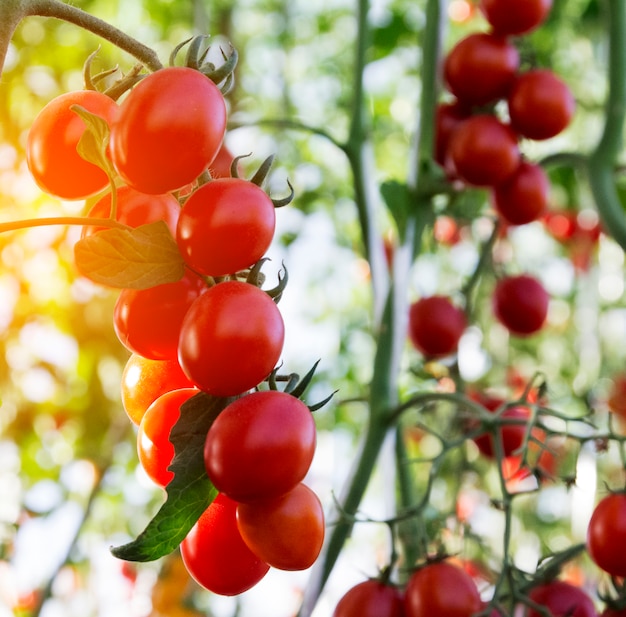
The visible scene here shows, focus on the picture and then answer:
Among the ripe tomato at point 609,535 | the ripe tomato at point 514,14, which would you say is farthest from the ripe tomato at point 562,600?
the ripe tomato at point 514,14

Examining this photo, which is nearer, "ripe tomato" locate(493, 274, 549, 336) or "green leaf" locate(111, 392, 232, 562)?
"green leaf" locate(111, 392, 232, 562)

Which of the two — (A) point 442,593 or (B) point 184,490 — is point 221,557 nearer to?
(B) point 184,490

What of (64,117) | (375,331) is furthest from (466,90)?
(64,117)

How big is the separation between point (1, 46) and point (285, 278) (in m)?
0.18

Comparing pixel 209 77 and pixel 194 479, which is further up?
pixel 209 77

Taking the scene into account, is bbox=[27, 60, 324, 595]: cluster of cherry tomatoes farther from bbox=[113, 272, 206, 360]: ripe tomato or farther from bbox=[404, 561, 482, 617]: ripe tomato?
bbox=[404, 561, 482, 617]: ripe tomato

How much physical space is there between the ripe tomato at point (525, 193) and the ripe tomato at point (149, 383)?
2.36 ft

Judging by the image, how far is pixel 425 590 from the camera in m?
0.76

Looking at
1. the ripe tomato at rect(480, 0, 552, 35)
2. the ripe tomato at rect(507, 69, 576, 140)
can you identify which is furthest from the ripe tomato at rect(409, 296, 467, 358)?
the ripe tomato at rect(480, 0, 552, 35)

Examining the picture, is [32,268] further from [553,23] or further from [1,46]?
[1,46]

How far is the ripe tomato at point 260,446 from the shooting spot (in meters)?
0.41

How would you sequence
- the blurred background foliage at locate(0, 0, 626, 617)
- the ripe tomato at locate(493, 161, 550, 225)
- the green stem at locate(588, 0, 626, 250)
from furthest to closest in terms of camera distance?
the blurred background foliage at locate(0, 0, 626, 617), the ripe tomato at locate(493, 161, 550, 225), the green stem at locate(588, 0, 626, 250)

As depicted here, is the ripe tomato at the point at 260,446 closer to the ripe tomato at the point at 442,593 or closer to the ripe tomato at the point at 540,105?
the ripe tomato at the point at 442,593

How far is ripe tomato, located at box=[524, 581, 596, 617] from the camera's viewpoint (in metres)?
0.79
